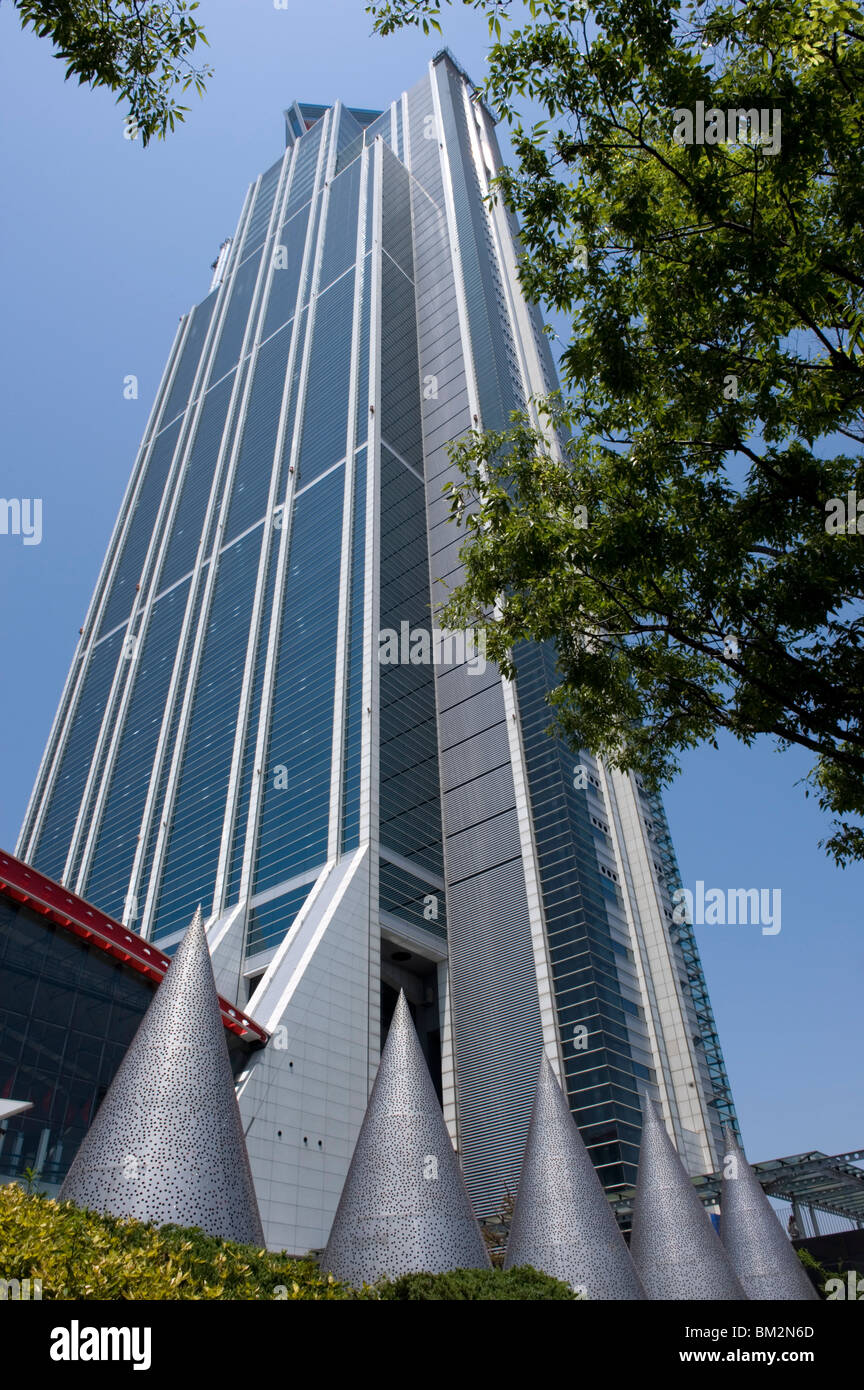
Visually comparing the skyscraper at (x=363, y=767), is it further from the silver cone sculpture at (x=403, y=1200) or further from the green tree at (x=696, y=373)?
the green tree at (x=696, y=373)

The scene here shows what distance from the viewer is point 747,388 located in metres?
10.6

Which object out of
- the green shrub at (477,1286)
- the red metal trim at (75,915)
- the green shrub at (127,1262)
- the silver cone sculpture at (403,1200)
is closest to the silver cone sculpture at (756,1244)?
the silver cone sculpture at (403,1200)

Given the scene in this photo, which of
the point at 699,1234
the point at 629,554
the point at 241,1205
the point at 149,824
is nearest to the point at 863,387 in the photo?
the point at 629,554

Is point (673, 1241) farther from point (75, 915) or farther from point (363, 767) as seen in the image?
point (363, 767)

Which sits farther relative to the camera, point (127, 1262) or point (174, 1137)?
point (174, 1137)

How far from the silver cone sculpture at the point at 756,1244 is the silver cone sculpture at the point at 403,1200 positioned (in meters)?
11.4

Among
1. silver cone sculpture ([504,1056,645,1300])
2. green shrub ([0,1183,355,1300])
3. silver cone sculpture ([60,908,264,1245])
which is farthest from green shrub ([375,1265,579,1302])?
silver cone sculpture ([504,1056,645,1300])

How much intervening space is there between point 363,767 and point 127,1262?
38920mm

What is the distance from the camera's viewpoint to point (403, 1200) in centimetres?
1355

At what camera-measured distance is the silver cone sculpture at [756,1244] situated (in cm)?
2103

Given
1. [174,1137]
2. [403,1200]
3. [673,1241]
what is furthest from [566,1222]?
[174,1137]
